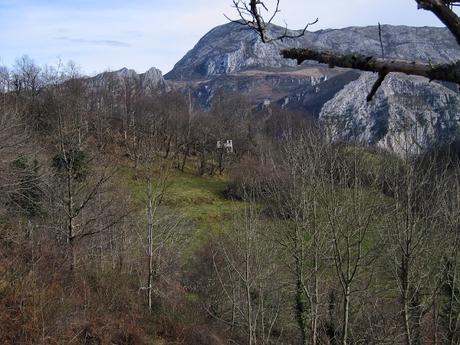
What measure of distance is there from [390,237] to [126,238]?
1202 cm

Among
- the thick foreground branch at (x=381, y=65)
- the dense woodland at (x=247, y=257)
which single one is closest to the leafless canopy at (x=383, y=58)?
the thick foreground branch at (x=381, y=65)

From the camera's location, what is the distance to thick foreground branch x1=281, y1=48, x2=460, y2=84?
270 cm

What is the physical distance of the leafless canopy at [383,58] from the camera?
8.36 ft

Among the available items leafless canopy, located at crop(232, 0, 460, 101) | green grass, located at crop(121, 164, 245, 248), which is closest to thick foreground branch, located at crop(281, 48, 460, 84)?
leafless canopy, located at crop(232, 0, 460, 101)

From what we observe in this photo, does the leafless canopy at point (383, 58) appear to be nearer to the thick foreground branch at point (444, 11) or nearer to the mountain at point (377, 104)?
the thick foreground branch at point (444, 11)

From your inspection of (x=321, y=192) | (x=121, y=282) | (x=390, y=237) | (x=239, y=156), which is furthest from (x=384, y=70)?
(x=239, y=156)

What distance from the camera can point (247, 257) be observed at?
47.3 feet

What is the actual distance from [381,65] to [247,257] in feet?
39.2

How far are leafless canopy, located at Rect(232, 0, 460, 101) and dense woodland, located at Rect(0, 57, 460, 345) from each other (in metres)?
8.96

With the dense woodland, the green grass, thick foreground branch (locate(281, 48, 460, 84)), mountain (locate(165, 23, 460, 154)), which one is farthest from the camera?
the green grass

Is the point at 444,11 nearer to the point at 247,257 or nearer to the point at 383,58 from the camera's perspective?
the point at 383,58

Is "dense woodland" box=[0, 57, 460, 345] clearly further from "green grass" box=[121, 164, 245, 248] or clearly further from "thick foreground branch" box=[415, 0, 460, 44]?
"thick foreground branch" box=[415, 0, 460, 44]

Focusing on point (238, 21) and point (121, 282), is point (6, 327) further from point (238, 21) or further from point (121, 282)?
point (238, 21)

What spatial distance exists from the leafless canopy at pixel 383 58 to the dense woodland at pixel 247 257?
29.4ft
